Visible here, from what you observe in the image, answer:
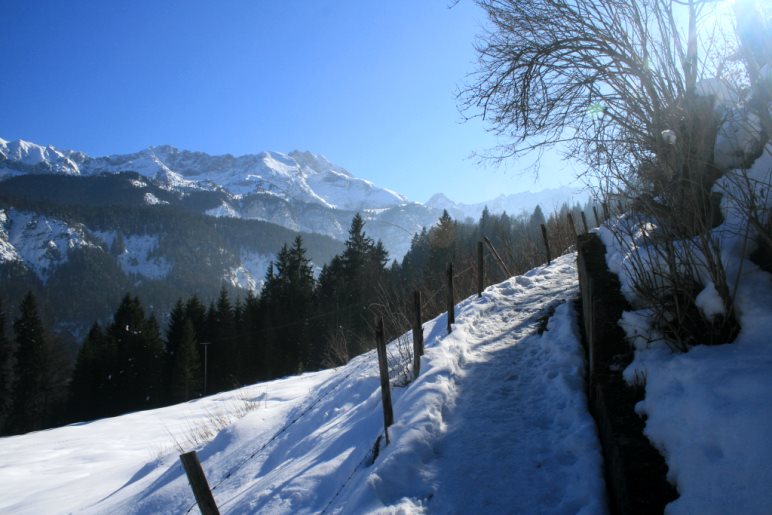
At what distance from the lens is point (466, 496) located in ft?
10.2

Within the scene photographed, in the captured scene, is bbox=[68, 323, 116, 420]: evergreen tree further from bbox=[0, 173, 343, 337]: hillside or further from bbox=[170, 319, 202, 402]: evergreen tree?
bbox=[0, 173, 343, 337]: hillside

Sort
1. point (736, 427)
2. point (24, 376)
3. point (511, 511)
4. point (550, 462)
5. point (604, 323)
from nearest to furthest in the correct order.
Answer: point (736, 427)
point (511, 511)
point (550, 462)
point (604, 323)
point (24, 376)

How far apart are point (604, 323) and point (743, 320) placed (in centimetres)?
141

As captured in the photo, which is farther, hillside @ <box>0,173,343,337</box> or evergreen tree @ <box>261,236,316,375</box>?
hillside @ <box>0,173,343,337</box>

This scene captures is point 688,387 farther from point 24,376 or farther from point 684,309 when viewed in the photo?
point 24,376

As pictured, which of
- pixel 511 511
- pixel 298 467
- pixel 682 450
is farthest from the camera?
pixel 298 467

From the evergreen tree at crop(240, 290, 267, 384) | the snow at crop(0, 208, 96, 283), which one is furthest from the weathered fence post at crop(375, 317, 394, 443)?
the snow at crop(0, 208, 96, 283)

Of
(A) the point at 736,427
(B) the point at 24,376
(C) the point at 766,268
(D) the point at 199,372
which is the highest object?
(C) the point at 766,268

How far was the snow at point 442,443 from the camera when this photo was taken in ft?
10.4

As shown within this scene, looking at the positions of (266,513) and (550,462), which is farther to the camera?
(266,513)

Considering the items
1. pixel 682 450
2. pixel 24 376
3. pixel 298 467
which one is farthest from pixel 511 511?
pixel 24 376

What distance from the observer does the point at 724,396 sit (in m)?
2.37

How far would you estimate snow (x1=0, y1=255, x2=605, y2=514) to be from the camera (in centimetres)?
318

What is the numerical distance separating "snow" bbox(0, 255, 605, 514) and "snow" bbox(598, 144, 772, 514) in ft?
2.10
